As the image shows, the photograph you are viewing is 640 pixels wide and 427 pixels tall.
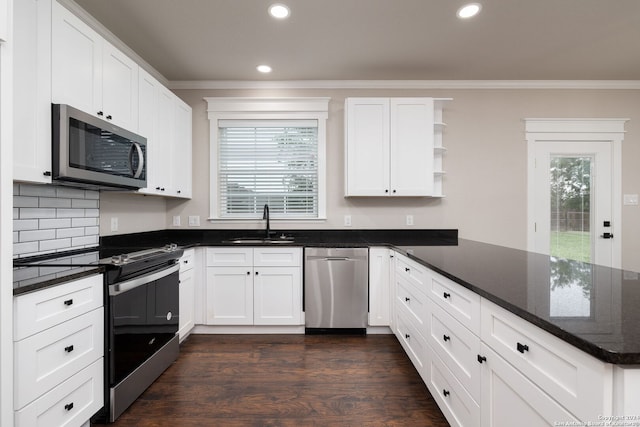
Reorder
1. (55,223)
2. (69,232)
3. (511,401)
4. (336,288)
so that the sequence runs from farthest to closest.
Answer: (336,288), (69,232), (55,223), (511,401)

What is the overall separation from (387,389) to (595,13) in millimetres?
3107

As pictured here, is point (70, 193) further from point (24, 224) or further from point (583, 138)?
point (583, 138)

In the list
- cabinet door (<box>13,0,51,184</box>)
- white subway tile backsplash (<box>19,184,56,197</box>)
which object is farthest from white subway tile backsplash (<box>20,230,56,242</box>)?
cabinet door (<box>13,0,51,184</box>)

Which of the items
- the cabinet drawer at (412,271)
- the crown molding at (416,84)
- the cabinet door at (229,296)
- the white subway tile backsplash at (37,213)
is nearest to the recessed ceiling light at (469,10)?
the crown molding at (416,84)

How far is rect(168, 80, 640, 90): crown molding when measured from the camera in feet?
11.1

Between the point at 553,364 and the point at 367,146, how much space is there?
258 cm

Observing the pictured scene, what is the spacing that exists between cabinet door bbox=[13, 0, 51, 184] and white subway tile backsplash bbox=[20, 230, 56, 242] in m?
0.47


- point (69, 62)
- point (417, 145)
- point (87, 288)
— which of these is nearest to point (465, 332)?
point (87, 288)

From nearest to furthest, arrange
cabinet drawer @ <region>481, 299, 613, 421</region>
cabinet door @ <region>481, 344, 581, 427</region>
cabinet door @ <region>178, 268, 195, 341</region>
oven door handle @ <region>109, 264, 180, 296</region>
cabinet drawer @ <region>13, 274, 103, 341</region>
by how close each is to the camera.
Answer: cabinet drawer @ <region>481, 299, 613, 421</region> → cabinet door @ <region>481, 344, 581, 427</region> → cabinet drawer @ <region>13, 274, 103, 341</region> → oven door handle @ <region>109, 264, 180, 296</region> → cabinet door @ <region>178, 268, 195, 341</region>

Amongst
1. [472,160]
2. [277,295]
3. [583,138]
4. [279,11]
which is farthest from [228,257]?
[583,138]

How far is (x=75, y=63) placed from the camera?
5.73 ft

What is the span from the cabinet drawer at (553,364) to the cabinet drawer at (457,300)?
102 millimetres

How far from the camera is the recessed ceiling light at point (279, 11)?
2.15m

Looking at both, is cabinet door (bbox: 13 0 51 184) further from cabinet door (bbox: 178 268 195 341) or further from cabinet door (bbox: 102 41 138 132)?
cabinet door (bbox: 178 268 195 341)
